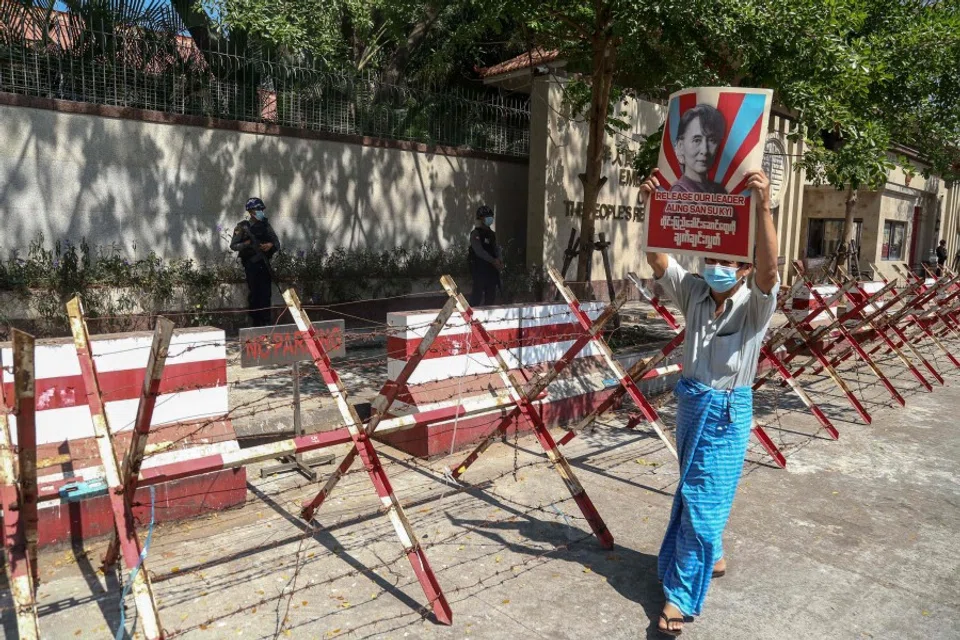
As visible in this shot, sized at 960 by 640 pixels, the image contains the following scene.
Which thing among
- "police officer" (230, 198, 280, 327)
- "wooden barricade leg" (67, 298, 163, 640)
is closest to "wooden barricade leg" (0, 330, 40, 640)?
"wooden barricade leg" (67, 298, 163, 640)

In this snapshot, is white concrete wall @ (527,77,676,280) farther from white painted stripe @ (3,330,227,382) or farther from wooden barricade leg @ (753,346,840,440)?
white painted stripe @ (3,330,227,382)

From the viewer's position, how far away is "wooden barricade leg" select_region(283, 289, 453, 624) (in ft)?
12.0

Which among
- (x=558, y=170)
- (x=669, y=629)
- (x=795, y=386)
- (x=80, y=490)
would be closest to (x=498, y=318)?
(x=795, y=386)

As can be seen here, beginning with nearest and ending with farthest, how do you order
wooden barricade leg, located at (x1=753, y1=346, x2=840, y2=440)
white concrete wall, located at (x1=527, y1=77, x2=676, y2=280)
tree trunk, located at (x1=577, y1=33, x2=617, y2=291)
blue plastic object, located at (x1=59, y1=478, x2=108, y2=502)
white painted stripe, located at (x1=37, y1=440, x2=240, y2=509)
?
blue plastic object, located at (x1=59, y1=478, x2=108, y2=502)
white painted stripe, located at (x1=37, y1=440, x2=240, y2=509)
wooden barricade leg, located at (x1=753, y1=346, x2=840, y2=440)
tree trunk, located at (x1=577, y1=33, x2=617, y2=291)
white concrete wall, located at (x1=527, y1=77, x2=676, y2=280)

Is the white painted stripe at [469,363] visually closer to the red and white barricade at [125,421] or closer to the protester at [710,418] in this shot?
the red and white barricade at [125,421]

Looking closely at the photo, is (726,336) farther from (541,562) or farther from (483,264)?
(483,264)

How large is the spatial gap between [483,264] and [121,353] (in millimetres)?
6412

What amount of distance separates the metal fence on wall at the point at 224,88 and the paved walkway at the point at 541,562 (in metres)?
6.64

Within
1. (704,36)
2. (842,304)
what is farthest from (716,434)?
(842,304)

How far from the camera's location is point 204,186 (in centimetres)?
1020

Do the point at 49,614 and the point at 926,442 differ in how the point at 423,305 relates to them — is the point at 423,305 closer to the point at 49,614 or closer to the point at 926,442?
the point at 926,442

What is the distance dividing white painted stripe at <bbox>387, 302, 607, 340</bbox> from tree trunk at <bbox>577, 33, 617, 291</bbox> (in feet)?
5.16

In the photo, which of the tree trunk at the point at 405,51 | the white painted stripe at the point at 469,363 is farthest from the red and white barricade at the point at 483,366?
the tree trunk at the point at 405,51

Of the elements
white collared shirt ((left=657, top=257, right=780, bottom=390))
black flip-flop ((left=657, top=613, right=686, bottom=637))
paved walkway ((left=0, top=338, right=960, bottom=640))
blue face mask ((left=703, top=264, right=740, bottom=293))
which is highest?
blue face mask ((left=703, top=264, right=740, bottom=293))
